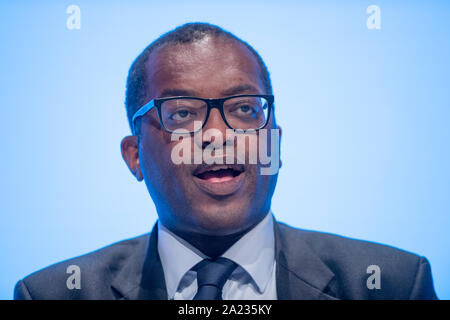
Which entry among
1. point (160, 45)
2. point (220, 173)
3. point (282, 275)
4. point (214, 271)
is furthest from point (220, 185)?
point (160, 45)

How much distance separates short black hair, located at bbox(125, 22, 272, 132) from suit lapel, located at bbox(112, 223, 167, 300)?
1.61 feet

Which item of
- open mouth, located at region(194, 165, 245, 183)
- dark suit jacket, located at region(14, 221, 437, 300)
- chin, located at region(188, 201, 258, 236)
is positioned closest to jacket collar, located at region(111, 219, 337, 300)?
dark suit jacket, located at region(14, 221, 437, 300)

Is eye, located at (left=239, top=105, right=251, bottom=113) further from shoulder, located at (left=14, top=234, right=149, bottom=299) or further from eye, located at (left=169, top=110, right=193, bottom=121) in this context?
shoulder, located at (left=14, top=234, right=149, bottom=299)

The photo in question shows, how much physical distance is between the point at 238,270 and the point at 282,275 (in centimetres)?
15

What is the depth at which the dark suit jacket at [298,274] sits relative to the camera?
4.25 feet

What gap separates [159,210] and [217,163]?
295 mm

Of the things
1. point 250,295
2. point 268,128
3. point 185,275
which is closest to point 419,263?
point 250,295

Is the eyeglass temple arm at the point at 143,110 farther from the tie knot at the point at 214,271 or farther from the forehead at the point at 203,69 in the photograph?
the tie knot at the point at 214,271

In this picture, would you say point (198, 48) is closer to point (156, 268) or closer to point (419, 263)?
point (156, 268)

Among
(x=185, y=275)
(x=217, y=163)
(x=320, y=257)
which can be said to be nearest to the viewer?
(x=217, y=163)

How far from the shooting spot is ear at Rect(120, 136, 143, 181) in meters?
1.40

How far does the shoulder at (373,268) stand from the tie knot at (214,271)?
0.27 m

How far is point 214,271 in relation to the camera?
124 centimetres
